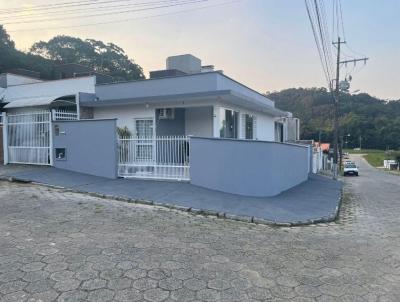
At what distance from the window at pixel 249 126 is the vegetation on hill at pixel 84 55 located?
21.2 meters

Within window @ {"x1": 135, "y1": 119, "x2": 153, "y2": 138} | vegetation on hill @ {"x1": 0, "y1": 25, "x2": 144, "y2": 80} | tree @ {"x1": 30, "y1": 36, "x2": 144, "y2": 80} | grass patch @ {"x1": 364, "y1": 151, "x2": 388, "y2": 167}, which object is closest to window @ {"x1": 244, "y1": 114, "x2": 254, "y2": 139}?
window @ {"x1": 135, "y1": 119, "x2": 153, "y2": 138}

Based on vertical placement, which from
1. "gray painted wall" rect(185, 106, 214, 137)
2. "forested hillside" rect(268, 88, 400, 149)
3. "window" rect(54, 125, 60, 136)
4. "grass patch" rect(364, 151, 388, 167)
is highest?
"forested hillside" rect(268, 88, 400, 149)

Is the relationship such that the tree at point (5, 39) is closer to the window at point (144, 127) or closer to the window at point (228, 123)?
the window at point (144, 127)

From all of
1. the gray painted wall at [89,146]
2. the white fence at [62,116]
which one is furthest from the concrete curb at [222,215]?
the white fence at [62,116]

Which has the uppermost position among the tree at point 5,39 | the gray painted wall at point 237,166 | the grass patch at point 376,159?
the tree at point 5,39

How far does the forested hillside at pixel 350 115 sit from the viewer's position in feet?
169

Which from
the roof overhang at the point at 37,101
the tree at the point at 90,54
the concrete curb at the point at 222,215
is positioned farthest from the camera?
the tree at the point at 90,54

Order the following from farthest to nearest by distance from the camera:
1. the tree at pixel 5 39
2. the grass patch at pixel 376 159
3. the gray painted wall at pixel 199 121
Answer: the grass patch at pixel 376 159 → the tree at pixel 5 39 → the gray painted wall at pixel 199 121

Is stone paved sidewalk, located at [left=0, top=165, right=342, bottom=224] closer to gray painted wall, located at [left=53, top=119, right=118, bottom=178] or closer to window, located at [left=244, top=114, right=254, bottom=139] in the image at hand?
gray painted wall, located at [left=53, top=119, right=118, bottom=178]

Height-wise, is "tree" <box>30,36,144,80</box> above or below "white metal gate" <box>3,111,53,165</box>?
above

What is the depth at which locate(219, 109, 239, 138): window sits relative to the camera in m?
13.9

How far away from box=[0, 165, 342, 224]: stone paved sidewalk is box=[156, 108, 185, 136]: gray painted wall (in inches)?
137

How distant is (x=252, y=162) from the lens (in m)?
9.95

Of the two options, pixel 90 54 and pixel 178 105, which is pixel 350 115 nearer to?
pixel 90 54
